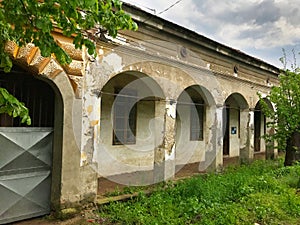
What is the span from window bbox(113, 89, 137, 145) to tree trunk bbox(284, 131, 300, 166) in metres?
5.64

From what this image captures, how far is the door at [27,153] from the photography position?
479 cm

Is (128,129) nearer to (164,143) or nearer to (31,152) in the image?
(164,143)

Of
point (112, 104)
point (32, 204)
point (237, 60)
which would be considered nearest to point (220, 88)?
point (237, 60)

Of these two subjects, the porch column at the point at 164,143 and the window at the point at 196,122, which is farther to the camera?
the window at the point at 196,122

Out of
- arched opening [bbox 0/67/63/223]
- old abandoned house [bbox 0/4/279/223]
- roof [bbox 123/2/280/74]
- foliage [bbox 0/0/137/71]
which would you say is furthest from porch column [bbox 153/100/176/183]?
foliage [bbox 0/0/137/71]

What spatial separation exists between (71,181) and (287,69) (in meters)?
8.43

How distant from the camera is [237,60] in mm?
10102

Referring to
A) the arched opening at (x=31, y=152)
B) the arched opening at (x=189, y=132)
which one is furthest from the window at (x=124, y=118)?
the arched opening at (x=31, y=152)

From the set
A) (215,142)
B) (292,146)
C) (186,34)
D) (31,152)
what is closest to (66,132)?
(31,152)

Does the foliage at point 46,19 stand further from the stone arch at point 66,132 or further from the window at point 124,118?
the window at point 124,118

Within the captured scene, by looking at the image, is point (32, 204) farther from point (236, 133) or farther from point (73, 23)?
point (236, 133)

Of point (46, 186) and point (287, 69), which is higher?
point (287, 69)

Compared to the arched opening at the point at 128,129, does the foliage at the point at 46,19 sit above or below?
above

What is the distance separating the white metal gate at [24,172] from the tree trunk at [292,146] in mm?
8464
